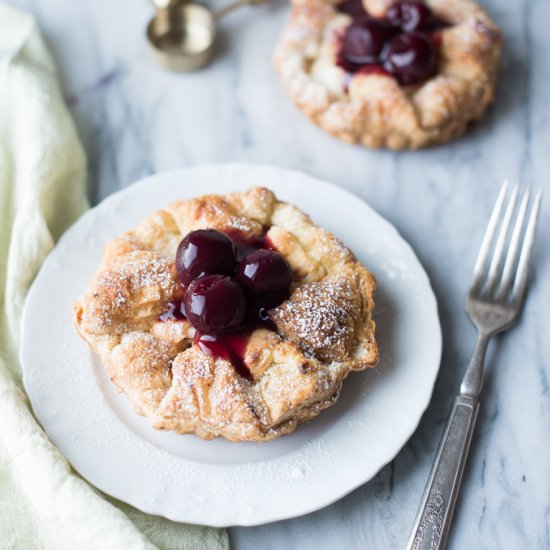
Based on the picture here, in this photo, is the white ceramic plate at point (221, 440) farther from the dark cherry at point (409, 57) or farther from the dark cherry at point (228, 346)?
the dark cherry at point (409, 57)

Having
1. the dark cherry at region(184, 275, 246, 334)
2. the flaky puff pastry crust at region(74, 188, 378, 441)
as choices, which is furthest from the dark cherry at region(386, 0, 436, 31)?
the dark cherry at region(184, 275, 246, 334)

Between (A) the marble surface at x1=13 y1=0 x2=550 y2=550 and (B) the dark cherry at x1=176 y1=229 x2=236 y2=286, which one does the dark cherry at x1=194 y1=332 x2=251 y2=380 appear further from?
(A) the marble surface at x1=13 y1=0 x2=550 y2=550

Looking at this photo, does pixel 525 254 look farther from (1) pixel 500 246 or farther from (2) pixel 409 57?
(2) pixel 409 57

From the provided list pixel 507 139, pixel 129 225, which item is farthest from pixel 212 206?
pixel 507 139

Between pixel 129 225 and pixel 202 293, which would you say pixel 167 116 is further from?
pixel 202 293

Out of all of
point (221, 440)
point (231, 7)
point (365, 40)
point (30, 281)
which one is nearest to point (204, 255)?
point (221, 440)

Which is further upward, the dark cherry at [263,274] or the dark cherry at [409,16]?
the dark cherry at [409,16]

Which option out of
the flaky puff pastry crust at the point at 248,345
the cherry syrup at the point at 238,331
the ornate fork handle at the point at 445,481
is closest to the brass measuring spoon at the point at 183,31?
the flaky puff pastry crust at the point at 248,345

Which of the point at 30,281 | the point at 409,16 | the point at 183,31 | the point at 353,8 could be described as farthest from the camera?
the point at 183,31
